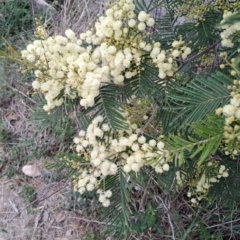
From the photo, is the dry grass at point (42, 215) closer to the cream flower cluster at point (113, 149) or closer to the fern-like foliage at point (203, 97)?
the cream flower cluster at point (113, 149)

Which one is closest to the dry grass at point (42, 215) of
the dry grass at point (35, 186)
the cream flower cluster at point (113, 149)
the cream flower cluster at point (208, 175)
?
the dry grass at point (35, 186)

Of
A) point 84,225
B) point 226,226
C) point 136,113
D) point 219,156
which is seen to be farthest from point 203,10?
point 84,225

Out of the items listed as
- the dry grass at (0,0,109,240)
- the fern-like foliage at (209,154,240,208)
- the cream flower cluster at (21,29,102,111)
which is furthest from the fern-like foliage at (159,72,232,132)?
the dry grass at (0,0,109,240)

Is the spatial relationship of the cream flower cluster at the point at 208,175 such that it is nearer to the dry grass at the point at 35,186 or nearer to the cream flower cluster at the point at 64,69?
the cream flower cluster at the point at 64,69

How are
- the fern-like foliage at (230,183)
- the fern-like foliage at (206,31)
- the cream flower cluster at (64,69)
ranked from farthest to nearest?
the fern-like foliage at (230,183)
the fern-like foliage at (206,31)
the cream flower cluster at (64,69)

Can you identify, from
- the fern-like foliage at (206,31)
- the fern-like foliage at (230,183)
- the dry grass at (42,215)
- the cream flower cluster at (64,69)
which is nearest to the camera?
the cream flower cluster at (64,69)

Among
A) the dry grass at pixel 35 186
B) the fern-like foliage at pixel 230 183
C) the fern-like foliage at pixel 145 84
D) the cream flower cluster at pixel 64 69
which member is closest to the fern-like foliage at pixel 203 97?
the fern-like foliage at pixel 145 84

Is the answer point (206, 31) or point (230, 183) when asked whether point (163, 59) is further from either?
point (230, 183)

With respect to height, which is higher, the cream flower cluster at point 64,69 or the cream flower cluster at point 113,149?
the cream flower cluster at point 64,69

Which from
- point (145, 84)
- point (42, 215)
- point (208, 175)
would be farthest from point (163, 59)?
point (42, 215)

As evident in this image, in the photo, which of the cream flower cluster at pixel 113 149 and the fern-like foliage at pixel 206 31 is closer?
the cream flower cluster at pixel 113 149

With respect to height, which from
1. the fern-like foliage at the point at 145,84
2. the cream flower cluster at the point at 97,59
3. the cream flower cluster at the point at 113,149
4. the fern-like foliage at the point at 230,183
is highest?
the cream flower cluster at the point at 97,59

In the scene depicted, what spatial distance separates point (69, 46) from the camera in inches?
35.5

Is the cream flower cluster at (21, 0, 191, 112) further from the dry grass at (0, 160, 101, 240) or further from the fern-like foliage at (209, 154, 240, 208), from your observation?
the dry grass at (0, 160, 101, 240)
